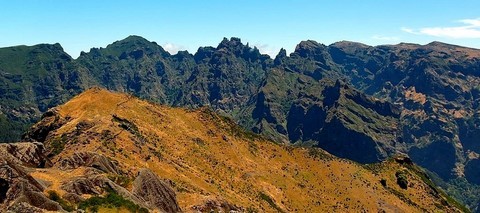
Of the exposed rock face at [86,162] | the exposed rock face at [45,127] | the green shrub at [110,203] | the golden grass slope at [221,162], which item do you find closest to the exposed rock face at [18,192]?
the green shrub at [110,203]

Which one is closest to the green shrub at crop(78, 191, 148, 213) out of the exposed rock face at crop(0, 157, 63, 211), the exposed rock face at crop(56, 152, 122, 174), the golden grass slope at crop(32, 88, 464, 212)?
the exposed rock face at crop(0, 157, 63, 211)

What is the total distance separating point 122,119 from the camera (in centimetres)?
14162

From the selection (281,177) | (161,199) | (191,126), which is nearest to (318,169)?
(281,177)

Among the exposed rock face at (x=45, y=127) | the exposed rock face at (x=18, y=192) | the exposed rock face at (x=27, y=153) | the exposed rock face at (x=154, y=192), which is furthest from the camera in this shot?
the exposed rock face at (x=45, y=127)

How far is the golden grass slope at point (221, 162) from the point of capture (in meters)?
123

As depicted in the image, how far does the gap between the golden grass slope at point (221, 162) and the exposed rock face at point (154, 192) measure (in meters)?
13.8

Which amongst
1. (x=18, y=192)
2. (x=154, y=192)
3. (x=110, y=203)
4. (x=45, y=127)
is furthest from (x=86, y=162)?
(x=45, y=127)

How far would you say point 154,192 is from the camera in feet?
249

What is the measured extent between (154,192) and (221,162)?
74.3 metres

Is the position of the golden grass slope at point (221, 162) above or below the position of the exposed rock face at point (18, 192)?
below

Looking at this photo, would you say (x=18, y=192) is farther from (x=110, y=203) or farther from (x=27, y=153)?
(x=27, y=153)

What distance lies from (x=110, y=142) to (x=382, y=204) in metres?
98.6

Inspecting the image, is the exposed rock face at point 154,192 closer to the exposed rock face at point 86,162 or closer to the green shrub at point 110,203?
the green shrub at point 110,203

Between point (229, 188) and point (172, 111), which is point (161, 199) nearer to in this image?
point (229, 188)
